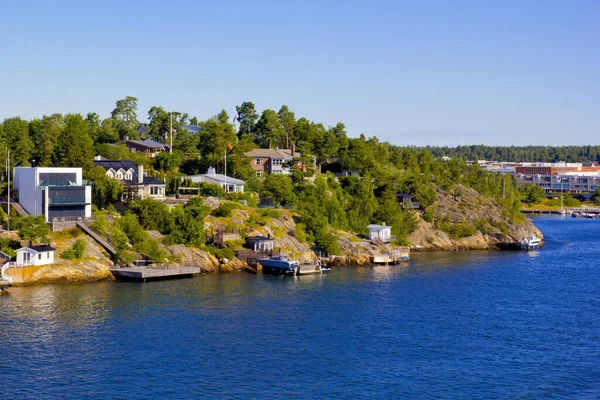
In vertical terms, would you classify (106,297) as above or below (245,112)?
below

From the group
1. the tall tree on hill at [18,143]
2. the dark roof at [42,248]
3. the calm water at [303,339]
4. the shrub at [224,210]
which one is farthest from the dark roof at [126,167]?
the calm water at [303,339]

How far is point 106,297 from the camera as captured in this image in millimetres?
67500

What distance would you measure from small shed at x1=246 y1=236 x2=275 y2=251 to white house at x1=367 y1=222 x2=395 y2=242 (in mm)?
19987

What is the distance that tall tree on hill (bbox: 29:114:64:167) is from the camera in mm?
114262

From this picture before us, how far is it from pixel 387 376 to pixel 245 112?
376ft

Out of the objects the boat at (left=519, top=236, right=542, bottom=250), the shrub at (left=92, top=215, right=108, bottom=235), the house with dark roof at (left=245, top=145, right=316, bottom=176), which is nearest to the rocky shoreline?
the boat at (left=519, top=236, right=542, bottom=250)

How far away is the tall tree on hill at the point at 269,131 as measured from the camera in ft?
483

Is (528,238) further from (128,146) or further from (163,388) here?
(163,388)

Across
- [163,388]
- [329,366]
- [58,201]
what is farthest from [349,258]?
[163,388]

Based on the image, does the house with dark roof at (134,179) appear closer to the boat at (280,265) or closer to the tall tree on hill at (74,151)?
the tall tree on hill at (74,151)

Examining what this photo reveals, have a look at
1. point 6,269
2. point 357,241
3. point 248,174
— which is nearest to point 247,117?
point 248,174

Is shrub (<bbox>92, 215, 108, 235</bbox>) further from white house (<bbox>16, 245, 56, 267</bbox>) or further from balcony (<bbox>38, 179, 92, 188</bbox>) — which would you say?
white house (<bbox>16, 245, 56, 267</bbox>)

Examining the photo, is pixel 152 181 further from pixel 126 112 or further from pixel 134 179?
pixel 126 112

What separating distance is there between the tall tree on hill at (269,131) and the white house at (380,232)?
152 feet
